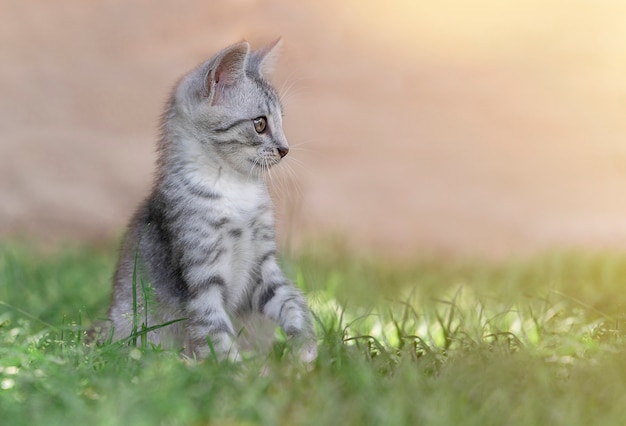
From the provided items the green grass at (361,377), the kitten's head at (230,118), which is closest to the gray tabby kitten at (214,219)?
the kitten's head at (230,118)

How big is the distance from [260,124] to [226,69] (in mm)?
230

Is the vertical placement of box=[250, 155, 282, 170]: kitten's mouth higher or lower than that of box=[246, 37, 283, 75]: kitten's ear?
lower

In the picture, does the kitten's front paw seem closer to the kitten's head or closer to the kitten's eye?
the kitten's head

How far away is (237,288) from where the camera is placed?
2.91 m

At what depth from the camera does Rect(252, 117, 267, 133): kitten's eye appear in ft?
9.66

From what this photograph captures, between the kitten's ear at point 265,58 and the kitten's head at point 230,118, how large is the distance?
11cm

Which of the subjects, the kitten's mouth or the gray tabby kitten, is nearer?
the gray tabby kitten

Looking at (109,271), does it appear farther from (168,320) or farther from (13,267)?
(168,320)

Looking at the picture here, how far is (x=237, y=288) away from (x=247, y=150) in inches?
19.5

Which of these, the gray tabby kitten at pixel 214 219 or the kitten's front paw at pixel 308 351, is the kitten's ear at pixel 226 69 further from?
the kitten's front paw at pixel 308 351

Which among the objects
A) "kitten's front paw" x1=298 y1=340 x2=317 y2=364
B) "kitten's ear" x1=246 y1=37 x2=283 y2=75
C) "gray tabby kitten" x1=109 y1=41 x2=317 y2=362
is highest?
"kitten's ear" x1=246 y1=37 x2=283 y2=75

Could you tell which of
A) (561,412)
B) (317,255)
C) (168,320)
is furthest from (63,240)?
(561,412)

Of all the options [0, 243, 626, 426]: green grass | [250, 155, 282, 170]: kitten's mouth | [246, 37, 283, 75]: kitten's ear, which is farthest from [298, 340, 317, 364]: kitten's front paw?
[246, 37, 283, 75]: kitten's ear

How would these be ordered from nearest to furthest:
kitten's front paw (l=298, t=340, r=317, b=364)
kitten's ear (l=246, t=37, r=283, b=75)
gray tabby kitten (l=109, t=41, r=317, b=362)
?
kitten's front paw (l=298, t=340, r=317, b=364) → gray tabby kitten (l=109, t=41, r=317, b=362) → kitten's ear (l=246, t=37, r=283, b=75)
